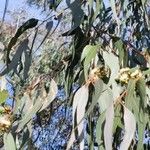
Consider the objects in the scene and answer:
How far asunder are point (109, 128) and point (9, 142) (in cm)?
34

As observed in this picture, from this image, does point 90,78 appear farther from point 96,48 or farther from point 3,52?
point 3,52

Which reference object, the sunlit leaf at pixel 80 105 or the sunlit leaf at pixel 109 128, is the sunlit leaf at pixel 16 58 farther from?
the sunlit leaf at pixel 109 128

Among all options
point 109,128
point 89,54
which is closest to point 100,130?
point 109,128

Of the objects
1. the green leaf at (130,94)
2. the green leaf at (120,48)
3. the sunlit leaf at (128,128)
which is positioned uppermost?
the green leaf at (120,48)

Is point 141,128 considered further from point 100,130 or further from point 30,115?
point 30,115

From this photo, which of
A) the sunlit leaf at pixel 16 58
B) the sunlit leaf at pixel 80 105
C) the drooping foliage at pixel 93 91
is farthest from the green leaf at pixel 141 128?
the sunlit leaf at pixel 16 58

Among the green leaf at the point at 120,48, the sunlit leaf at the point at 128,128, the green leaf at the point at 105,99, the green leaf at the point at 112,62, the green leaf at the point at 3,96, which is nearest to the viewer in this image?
the sunlit leaf at the point at 128,128

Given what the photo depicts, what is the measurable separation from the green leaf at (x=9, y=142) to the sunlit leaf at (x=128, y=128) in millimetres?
355

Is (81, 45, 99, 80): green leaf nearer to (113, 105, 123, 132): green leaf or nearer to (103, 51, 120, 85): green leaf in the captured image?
(103, 51, 120, 85): green leaf

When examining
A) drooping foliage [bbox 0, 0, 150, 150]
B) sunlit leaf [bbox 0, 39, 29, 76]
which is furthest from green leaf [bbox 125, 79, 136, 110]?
sunlit leaf [bbox 0, 39, 29, 76]

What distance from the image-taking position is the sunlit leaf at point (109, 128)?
1263 millimetres

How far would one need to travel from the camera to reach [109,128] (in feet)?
4.31

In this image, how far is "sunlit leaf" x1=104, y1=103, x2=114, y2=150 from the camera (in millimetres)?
1263

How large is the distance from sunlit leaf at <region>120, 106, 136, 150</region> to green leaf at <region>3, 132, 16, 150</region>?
0.36 meters
